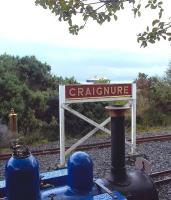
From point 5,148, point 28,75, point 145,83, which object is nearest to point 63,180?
point 5,148

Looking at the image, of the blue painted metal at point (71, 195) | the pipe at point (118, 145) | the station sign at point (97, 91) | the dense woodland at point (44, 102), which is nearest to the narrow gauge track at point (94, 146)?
the dense woodland at point (44, 102)

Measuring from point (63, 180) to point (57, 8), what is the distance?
184 centimetres

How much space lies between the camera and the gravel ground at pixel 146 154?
7.51 metres

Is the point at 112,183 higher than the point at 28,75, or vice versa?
the point at 28,75

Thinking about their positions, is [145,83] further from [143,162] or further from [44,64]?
[143,162]

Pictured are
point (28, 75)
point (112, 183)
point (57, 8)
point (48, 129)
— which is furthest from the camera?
point (28, 75)

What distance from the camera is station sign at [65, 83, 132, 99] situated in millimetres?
8188

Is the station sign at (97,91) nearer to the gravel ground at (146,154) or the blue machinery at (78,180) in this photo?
the gravel ground at (146,154)

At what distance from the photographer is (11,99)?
40.4 feet

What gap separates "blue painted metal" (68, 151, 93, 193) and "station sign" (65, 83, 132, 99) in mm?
4658

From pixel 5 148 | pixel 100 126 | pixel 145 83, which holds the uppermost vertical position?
pixel 145 83

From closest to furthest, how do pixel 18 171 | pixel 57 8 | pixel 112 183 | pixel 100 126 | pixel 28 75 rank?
1. pixel 18 171
2. pixel 112 183
3. pixel 57 8
4. pixel 100 126
5. pixel 28 75

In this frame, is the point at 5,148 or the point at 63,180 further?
the point at 5,148

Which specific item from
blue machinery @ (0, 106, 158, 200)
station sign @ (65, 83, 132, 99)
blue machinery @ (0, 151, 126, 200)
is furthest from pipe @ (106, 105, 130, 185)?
station sign @ (65, 83, 132, 99)
